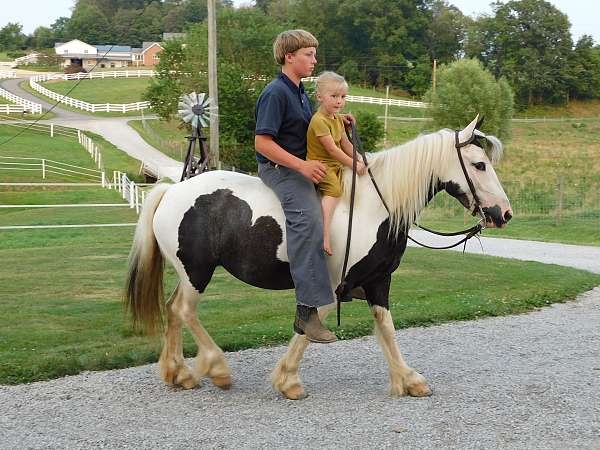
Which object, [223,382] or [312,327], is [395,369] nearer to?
[312,327]

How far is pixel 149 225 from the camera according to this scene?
6.18 metres

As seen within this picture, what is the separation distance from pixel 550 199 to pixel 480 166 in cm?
1976

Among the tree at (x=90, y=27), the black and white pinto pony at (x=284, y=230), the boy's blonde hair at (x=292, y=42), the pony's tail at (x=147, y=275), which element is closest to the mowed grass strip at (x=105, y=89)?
the tree at (x=90, y=27)

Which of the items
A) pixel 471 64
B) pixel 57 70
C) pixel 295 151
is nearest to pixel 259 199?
pixel 295 151

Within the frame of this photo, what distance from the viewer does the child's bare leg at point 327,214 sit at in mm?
5539

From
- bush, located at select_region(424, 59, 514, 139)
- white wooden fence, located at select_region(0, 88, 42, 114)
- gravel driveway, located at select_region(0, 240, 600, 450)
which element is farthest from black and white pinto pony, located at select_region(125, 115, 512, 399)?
white wooden fence, located at select_region(0, 88, 42, 114)

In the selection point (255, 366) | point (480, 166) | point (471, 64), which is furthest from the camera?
point (471, 64)

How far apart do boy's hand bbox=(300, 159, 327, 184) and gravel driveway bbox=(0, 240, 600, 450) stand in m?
1.60

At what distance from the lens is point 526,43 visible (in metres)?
88.1

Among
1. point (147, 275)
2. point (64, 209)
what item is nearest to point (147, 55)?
point (64, 209)

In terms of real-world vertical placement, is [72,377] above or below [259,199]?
below

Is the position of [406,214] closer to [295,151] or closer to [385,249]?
[385,249]

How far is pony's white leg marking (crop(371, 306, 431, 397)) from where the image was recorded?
18.5 ft

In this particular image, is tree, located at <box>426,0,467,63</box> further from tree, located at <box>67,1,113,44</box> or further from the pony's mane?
the pony's mane
